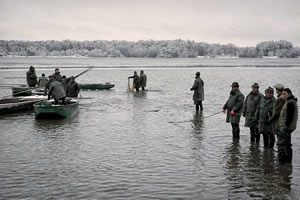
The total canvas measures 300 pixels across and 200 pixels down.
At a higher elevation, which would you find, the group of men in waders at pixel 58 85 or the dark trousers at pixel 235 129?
the group of men in waders at pixel 58 85

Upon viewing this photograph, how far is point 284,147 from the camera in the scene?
1123cm

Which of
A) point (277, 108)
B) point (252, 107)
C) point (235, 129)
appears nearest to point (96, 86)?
point (235, 129)

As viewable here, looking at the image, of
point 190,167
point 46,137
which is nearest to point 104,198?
point 190,167

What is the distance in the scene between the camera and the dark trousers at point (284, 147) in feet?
36.3

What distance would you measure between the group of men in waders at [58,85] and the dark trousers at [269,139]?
31.2ft

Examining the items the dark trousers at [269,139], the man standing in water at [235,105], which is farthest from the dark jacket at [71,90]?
Result: the dark trousers at [269,139]

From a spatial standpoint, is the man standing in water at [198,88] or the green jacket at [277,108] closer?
the green jacket at [277,108]

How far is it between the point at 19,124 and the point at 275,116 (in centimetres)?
1127

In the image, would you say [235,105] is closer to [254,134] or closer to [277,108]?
[254,134]

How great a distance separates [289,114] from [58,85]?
11066 millimetres

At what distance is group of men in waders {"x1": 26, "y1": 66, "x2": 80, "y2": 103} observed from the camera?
748 inches

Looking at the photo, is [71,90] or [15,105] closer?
[15,105]

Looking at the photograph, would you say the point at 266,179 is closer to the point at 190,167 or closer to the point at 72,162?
the point at 190,167

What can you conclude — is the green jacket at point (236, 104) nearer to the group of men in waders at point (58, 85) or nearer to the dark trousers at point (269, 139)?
the dark trousers at point (269, 139)
